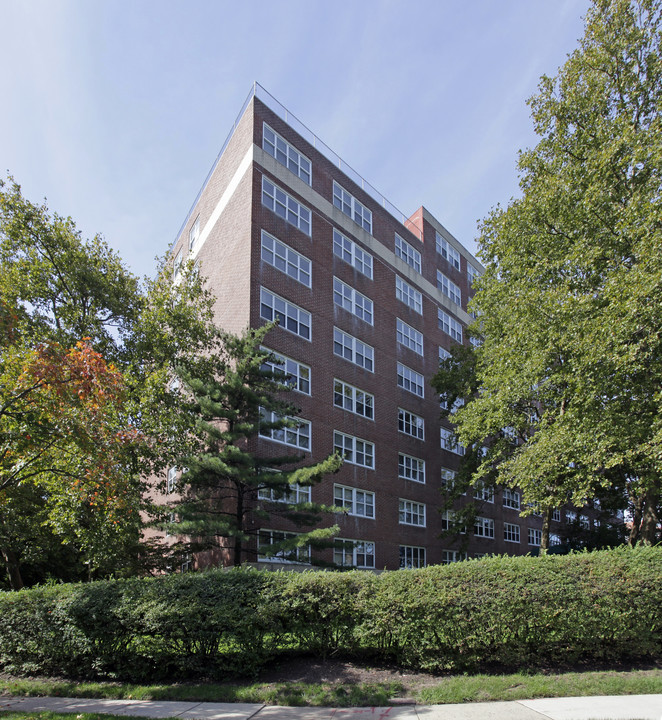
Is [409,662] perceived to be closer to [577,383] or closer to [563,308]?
[577,383]

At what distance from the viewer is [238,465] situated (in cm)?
1697

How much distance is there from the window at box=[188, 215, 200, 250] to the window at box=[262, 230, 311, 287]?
7584 mm

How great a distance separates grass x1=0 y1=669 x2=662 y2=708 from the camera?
7207 millimetres

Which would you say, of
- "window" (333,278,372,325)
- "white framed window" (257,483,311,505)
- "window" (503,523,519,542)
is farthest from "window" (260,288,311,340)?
"window" (503,523,519,542)

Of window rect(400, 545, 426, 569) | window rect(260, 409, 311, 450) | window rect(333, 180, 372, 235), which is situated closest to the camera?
window rect(260, 409, 311, 450)

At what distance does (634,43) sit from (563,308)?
7.99 meters

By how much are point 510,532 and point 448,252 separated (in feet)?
65.9

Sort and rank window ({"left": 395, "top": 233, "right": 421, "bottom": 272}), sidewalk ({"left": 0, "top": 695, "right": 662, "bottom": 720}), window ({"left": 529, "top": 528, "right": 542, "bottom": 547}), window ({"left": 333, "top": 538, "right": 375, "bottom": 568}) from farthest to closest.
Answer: window ({"left": 529, "top": 528, "right": 542, "bottom": 547})
window ({"left": 395, "top": 233, "right": 421, "bottom": 272})
window ({"left": 333, "top": 538, "right": 375, "bottom": 568})
sidewalk ({"left": 0, "top": 695, "right": 662, "bottom": 720})

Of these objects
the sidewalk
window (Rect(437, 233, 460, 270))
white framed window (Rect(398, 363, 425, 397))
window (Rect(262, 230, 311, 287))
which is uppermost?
window (Rect(437, 233, 460, 270))

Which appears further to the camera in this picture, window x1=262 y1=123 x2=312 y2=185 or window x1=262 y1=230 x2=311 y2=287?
window x1=262 y1=123 x2=312 y2=185

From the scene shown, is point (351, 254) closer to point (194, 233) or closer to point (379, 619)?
point (194, 233)

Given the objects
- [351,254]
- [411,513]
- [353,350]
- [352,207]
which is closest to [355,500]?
[411,513]

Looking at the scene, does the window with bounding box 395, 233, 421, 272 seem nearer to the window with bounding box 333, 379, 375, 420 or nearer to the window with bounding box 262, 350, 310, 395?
the window with bounding box 333, 379, 375, 420

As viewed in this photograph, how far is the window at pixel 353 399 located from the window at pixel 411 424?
2.87 meters
